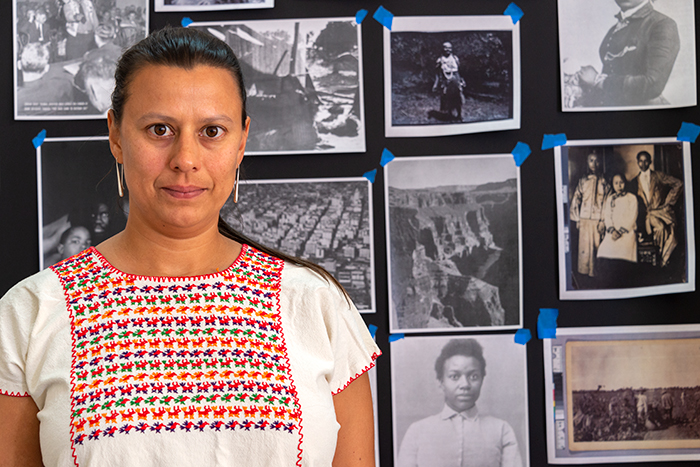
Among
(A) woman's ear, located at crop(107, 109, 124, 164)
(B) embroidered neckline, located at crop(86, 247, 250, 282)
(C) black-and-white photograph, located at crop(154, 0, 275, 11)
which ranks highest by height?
(C) black-and-white photograph, located at crop(154, 0, 275, 11)

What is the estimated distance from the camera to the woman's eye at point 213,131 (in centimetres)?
79

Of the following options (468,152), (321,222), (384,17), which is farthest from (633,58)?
(321,222)

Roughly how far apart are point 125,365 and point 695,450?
4.19 feet

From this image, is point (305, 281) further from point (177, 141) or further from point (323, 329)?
point (177, 141)

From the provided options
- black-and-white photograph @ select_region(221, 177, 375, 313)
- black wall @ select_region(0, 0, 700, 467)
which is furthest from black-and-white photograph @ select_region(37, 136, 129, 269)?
black-and-white photograph @ select_region(221, 177, 375, 313)

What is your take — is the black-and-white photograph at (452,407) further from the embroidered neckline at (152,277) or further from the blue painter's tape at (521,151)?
the embroidered neckline at (152,277)

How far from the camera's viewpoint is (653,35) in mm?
1336

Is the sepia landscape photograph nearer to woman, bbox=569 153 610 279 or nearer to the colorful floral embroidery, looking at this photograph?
woman, bbox=569 153 610 279

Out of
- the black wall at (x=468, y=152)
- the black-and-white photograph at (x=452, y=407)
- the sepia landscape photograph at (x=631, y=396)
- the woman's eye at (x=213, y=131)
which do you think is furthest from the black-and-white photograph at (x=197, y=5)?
the sepia landscape photograph at (x=631, y=396)

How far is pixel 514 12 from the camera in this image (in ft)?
4.36

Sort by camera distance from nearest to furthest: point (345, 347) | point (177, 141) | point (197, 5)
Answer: point (177, 141)
point (345, 347)
point (197, 5)

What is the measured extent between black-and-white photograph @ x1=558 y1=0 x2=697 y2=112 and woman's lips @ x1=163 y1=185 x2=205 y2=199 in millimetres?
918

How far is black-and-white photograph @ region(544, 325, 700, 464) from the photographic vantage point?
1.34m

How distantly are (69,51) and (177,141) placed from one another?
74 centimetres
